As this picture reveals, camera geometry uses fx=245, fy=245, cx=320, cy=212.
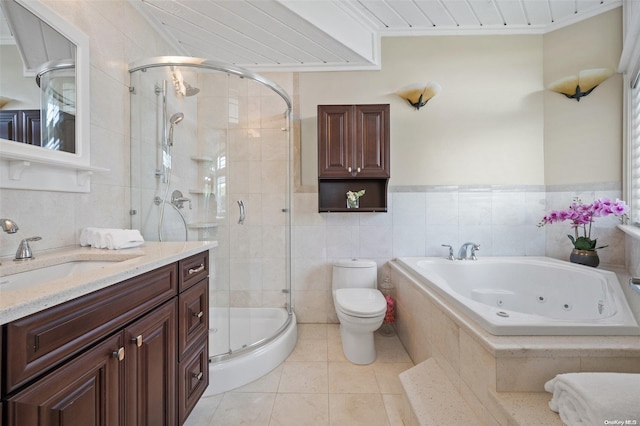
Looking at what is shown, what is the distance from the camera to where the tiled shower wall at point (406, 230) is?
2.23m

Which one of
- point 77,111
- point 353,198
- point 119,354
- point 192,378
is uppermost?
point 77,111

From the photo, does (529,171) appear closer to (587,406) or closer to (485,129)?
(485,129)

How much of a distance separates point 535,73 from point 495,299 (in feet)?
6.67

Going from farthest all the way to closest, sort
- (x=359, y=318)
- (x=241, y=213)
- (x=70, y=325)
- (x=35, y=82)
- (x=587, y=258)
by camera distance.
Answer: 1. (x=241, y=213)
2. (x=587, y=258)
3. (x=359, y=318)
4. (x=35, y=82)
5. (x=70, y=325)

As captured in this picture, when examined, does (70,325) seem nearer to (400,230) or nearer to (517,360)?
(517,360)

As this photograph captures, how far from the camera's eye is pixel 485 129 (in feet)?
7.32

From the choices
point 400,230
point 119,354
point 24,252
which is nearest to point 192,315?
point 119,354

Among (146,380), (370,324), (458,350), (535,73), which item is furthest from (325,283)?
(535,73)

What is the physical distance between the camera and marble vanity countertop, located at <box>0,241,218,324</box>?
502 mm

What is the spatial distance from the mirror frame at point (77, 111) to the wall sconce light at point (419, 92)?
217 centimetres

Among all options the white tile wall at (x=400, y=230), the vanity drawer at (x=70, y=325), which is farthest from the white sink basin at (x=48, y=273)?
the white tile wall at (x=400, y=230)

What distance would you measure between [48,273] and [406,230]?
226 cm

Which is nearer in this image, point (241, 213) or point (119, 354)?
point (119, 354)

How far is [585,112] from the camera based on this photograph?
203cm
